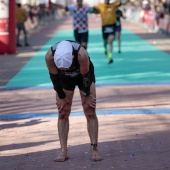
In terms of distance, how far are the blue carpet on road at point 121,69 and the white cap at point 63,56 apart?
24.3 feet

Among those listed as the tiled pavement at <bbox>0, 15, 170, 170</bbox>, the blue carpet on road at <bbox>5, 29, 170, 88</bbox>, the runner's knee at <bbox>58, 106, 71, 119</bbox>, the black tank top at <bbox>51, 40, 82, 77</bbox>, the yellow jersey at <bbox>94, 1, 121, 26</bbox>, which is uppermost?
the black tank top at <bbox>51, 40, 82, 77</bbox>

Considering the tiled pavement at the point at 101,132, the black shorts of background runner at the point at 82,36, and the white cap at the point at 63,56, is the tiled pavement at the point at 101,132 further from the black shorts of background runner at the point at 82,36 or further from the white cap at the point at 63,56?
the black shorts of background runner at the point at 82,36

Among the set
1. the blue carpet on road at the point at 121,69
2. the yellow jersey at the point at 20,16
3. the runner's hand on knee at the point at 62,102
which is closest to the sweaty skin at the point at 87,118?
the runner's hand on knee at the point at 62,102

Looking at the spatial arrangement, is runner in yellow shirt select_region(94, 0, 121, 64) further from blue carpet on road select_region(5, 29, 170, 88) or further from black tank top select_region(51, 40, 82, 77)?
black tank top select_region(51, 40, 82, 77)

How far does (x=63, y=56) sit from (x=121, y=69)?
10816 mm

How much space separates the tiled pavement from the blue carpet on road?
→ 1.22m

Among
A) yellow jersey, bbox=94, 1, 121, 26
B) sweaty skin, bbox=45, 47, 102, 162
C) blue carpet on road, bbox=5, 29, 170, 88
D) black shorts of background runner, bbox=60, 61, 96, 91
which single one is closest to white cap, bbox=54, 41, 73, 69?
black shorts of background runner, bbox=60, 61, 96, 91

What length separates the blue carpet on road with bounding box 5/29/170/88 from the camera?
1462cm

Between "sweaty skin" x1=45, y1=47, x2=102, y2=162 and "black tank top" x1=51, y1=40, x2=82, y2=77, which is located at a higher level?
"black tank top" x1=51, y1=40, x2=82, y2=77

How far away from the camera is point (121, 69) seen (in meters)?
17.2

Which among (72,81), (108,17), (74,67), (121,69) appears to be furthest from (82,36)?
(74,67)

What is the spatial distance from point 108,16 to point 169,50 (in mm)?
6542

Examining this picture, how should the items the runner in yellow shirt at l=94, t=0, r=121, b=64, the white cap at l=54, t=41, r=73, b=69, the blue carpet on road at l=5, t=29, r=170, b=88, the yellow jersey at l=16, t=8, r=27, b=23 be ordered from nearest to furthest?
the white cap at l=54, t=41, r=73, b=69
the blue carpet on road at l=5, t=29, r=170, b=88
the runner in yellow shirt at l=94, t=0, r=121, b=64
the yellow jersey at l=16, t=8, r=27, b=23

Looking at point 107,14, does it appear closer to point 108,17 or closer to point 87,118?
point 108,17
